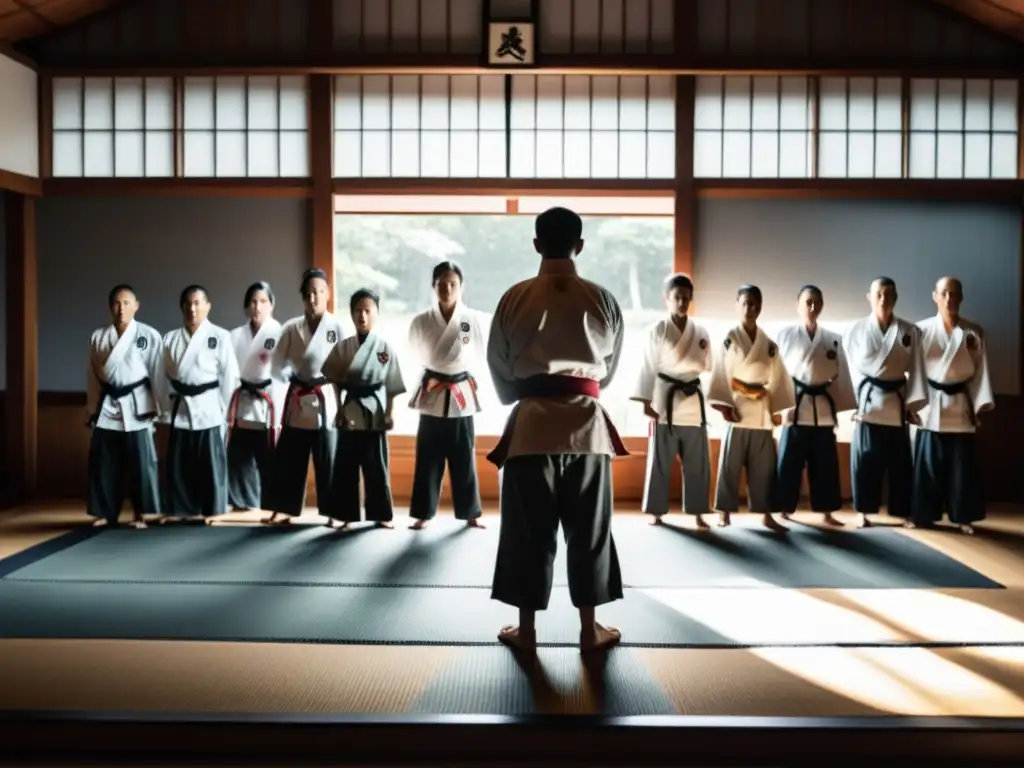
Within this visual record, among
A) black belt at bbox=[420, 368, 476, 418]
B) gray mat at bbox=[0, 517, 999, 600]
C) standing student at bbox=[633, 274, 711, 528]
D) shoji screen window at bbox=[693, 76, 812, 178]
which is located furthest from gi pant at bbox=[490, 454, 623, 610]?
shoji screen window at bbox=[693, 76, 812, 178]

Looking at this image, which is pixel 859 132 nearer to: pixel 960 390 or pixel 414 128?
pixel 960 390

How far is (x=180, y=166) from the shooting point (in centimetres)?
662

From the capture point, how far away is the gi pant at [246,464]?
20.0 ft

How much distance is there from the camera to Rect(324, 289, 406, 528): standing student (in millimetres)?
5652

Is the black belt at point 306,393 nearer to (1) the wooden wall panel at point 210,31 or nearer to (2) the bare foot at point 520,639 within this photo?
(1) the wooden wall panel at point 210,31

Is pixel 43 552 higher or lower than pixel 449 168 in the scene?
lower

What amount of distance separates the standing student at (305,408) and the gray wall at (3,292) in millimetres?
2289

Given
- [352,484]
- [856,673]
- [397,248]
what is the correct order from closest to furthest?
[856,673]
[352,484]
[397,248]

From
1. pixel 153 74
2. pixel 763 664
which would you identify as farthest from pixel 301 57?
pixel 763 664

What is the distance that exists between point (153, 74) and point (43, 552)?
3.28 m

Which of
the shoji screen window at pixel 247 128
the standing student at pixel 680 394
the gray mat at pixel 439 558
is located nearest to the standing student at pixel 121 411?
the gray mat at pixel 439 558

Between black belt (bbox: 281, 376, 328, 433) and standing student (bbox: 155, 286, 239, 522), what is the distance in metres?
0.41

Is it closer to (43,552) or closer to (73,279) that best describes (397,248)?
(73,279)

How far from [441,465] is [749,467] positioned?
1.85 metres
